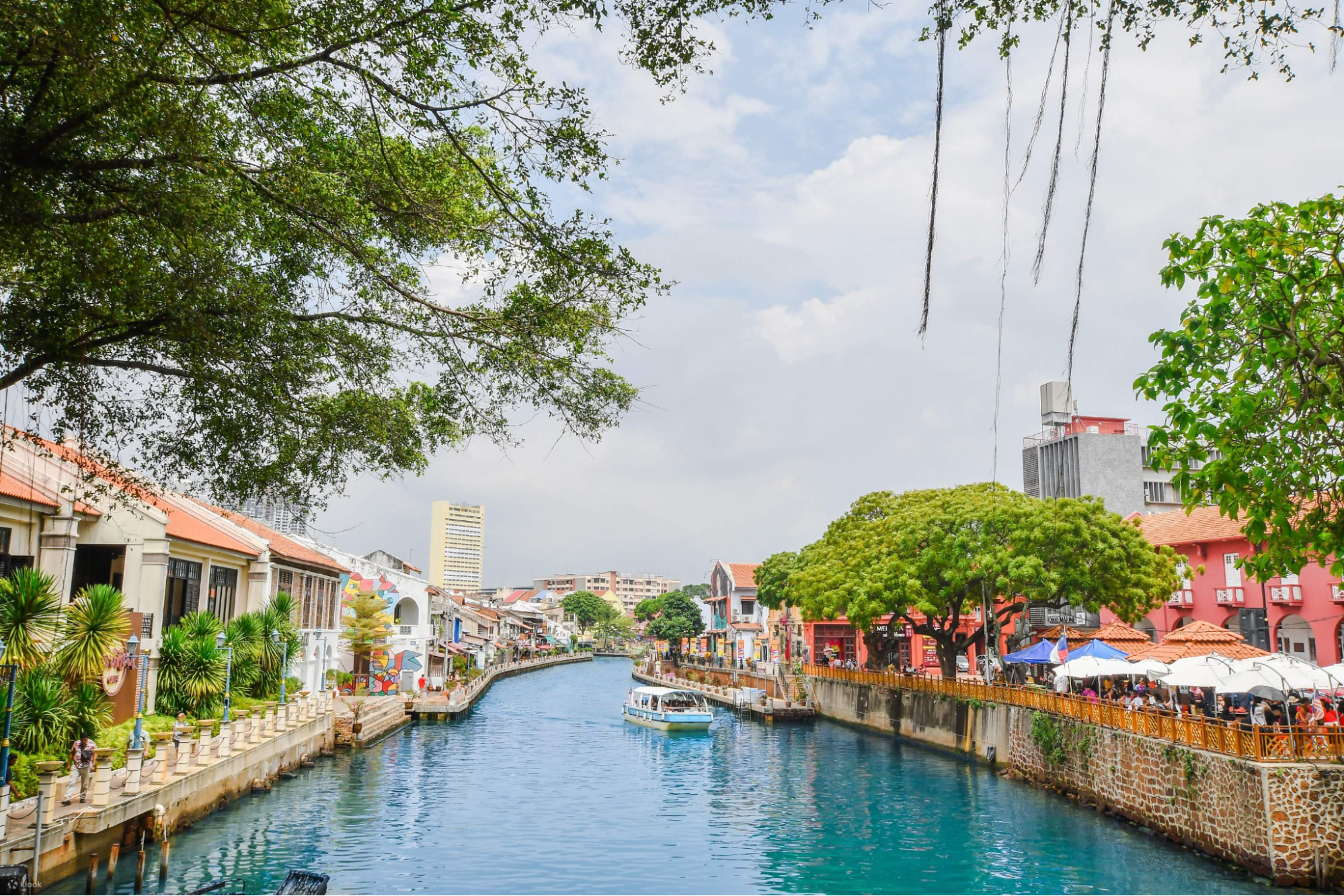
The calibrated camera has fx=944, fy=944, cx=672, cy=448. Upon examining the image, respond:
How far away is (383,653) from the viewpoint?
54.6 metres

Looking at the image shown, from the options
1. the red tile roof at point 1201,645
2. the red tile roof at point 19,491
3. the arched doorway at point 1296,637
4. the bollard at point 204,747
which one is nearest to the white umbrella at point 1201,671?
the red tile roof at point 1201,645

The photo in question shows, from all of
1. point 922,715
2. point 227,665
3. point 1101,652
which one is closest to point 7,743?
point 227,665

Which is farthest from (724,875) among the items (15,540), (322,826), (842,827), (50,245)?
(15,540)

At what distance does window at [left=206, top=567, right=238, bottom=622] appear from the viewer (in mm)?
32125

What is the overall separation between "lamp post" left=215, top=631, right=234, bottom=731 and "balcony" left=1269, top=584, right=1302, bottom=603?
38.2m

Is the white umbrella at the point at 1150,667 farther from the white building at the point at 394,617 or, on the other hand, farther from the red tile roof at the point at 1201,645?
the white building at the point at 394,617

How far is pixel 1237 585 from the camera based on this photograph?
41250 mm

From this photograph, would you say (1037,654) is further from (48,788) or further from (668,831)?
(48,788)

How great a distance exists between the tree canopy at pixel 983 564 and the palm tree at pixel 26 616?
29.2 metres

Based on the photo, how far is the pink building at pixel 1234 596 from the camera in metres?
35.6

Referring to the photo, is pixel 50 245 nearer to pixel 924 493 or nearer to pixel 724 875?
pixel 724 875

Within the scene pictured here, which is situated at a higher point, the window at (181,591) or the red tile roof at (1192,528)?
the red tile roof at (1192,528)

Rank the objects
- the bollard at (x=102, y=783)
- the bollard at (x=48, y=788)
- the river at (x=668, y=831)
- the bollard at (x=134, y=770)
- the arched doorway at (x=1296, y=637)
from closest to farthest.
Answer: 1. the bollard at (x=48, y=788)
2. the bollard at (x=102, y=783)
3. the bollard at (x=134, y=770)
4. the river at (x=668, y=831)
5. the arched doorway at (x=1296, y=637)

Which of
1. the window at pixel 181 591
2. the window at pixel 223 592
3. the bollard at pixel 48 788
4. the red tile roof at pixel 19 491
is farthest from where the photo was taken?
the window at pixel 223 592
